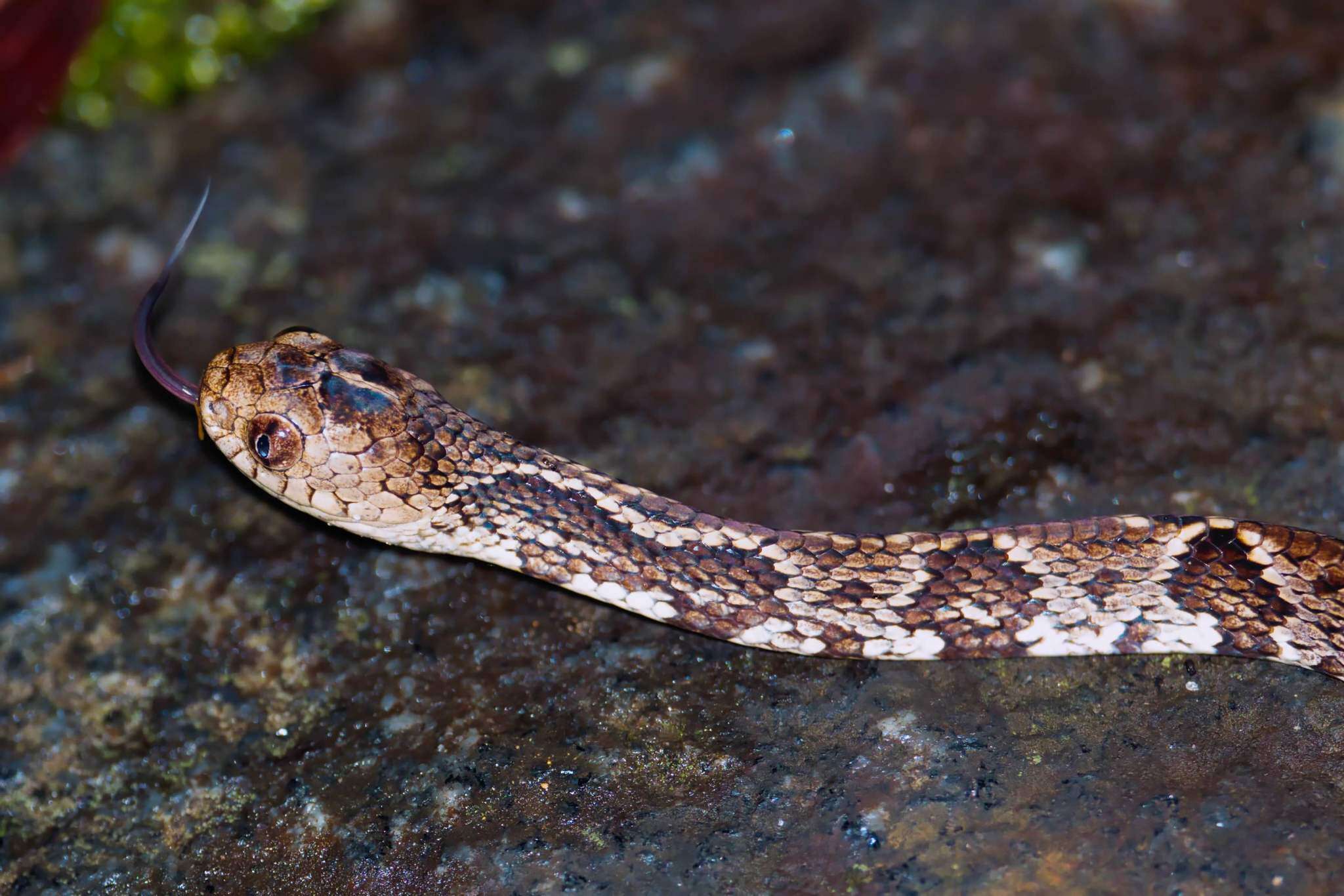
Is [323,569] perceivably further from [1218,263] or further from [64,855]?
[1218,263]

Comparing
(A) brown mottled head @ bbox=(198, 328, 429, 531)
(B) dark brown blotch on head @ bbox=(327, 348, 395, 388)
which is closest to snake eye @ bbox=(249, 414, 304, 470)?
(A) brown mottled head @ bbox=(198, 328, 429, 531)

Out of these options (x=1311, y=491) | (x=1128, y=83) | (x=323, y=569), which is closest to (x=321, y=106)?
(x=323, y=569)

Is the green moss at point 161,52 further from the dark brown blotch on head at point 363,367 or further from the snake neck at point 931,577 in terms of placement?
the snake neck at point 931,577

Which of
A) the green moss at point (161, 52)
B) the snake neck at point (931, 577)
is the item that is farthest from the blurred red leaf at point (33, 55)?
the snake neck at point (931, 577)

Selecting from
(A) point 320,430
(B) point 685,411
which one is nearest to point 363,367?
(A) point 320,430

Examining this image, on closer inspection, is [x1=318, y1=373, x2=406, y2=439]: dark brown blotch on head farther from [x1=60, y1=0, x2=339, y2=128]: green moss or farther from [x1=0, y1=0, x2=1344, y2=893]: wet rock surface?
[x1=60, y1=0, x2=339, y2=128]: green moss
